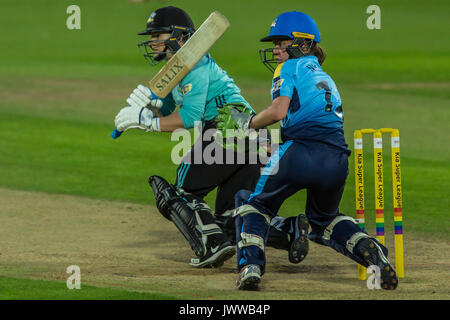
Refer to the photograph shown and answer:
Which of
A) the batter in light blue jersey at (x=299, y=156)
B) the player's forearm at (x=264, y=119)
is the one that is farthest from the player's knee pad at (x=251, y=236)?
the player's forearm at (x=264, y=119)

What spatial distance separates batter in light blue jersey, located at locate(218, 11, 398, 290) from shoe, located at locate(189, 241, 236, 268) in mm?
512

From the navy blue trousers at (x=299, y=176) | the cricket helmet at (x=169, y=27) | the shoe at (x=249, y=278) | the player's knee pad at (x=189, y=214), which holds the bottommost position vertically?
the shoe at (x=249, y=278)

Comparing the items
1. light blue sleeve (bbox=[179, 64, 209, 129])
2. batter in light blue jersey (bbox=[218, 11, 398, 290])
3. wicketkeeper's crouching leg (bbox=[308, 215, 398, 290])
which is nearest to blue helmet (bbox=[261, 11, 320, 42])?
batter in light blue jersey (bbox=[218, 11, 398, 290])

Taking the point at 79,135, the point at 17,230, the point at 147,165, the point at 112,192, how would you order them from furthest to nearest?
the point at 79,135 < the point at 147,165 < the point at 112,192 < the point at 17,230

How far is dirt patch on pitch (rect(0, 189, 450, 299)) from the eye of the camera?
6361mm

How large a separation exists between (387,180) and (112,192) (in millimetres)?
3341

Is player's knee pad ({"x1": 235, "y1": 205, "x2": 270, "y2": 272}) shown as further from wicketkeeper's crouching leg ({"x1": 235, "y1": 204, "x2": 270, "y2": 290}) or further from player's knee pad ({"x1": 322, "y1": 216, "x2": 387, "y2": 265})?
player's knee pad ({"x1": 322, "y1": 216, "x2": 387, "y2": 265})

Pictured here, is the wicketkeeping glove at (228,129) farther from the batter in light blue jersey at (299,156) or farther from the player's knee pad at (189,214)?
the batter in light blue jersey at (299,156)

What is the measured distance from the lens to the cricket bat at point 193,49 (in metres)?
7.08

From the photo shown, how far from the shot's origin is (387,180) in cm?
1110

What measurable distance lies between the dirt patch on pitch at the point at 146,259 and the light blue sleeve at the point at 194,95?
1200mm

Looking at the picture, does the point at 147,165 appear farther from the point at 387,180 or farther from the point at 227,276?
the point at 227,276

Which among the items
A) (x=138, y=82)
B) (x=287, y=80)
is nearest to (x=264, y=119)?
(x=287, y=80)

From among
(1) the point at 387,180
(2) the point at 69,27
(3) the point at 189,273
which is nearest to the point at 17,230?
(3) the point at 189,273
